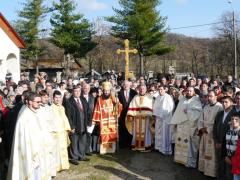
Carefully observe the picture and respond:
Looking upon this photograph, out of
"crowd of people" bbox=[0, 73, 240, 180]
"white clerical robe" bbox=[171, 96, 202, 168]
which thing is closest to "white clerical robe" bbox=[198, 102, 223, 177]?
"crowd of people" bbox=[0, 73, 240, 180]

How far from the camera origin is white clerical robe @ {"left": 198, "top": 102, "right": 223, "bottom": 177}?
7887mm

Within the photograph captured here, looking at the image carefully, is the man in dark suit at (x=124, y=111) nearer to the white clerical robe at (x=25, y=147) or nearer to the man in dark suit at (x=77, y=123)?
the man in dark suit at (x=77, y=123)

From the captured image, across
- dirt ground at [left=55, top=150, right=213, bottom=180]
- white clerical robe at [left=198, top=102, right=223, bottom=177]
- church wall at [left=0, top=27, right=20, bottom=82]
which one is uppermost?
church wall at [left=0, top=27, right=20, bottom=82]

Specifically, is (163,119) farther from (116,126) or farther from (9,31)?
(9,31)

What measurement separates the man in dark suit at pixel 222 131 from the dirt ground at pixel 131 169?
0.87 m

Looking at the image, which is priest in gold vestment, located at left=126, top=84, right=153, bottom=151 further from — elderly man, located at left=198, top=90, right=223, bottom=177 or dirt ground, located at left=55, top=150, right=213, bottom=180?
elderly man, located at left=198, top=90, right=223, bottom=177

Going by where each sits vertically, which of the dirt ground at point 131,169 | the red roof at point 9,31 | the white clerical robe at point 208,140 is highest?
the red roof at point 9,31

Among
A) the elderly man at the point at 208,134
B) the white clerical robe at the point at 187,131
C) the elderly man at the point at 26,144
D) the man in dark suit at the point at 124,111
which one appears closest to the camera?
the elderly man at the point at 26,144

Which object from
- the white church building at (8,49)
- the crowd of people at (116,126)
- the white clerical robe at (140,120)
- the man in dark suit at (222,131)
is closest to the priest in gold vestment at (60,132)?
the crowd of people at (116,126)

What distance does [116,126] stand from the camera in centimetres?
1027

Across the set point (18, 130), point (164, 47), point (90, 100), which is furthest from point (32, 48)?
point (18, 130)

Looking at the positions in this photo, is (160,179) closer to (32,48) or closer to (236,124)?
(236,124)

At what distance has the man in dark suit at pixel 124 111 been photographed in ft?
35.1

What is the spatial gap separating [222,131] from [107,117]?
3.64 m
